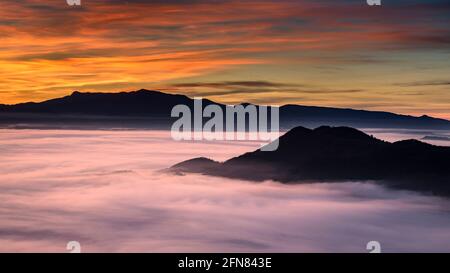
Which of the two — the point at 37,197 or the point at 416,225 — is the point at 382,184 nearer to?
the point at 416,225

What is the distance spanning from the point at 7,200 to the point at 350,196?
95434 mm

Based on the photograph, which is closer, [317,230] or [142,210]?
[317,230]

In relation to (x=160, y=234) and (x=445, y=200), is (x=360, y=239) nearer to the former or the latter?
(x=160, y=234)

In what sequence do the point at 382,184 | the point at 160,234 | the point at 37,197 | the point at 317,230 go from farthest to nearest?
the point at 382,184, the point at 37,197, the point at 317,230, the point at 160,234

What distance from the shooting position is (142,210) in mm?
151500

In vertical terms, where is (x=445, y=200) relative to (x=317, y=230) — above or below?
above

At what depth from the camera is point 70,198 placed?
144625 millimetres

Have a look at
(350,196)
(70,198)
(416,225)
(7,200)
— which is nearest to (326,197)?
(350,196)
